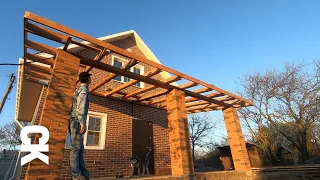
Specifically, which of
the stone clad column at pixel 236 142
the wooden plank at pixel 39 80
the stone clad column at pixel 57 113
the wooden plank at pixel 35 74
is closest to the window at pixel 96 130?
the wooden plank at pixel 39 80

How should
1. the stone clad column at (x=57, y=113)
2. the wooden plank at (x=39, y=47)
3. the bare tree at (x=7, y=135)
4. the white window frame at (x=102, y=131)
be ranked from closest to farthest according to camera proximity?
the stone clad column at (x=57, y=113) < the wooden plank at (x=39, y=47) < the white window frame at (x=102, y=131) < the bare tree at (x=7, y=135)

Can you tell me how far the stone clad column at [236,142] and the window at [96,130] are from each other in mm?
5376

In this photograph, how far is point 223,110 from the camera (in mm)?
9266

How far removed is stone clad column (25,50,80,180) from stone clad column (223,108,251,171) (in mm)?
7022

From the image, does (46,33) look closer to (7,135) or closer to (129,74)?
(129,74)

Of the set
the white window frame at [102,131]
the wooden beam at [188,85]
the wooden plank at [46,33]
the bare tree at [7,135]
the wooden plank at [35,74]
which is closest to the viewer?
the wooden plank at [46,33]

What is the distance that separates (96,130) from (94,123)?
294mm

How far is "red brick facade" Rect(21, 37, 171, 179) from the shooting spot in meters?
7.45

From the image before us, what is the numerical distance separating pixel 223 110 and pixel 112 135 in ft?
16.6

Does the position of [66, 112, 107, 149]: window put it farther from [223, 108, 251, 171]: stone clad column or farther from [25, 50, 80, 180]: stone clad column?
[223, 108, 251, 171]: stone clad column

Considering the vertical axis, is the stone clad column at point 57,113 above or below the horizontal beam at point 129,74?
below

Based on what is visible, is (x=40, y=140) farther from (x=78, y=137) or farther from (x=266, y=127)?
(x=266, y=127)

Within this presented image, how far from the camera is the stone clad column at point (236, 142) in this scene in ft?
27.2

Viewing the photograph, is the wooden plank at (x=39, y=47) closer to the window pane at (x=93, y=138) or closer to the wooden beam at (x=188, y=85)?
the wooden beam at (x=188, y=85)
